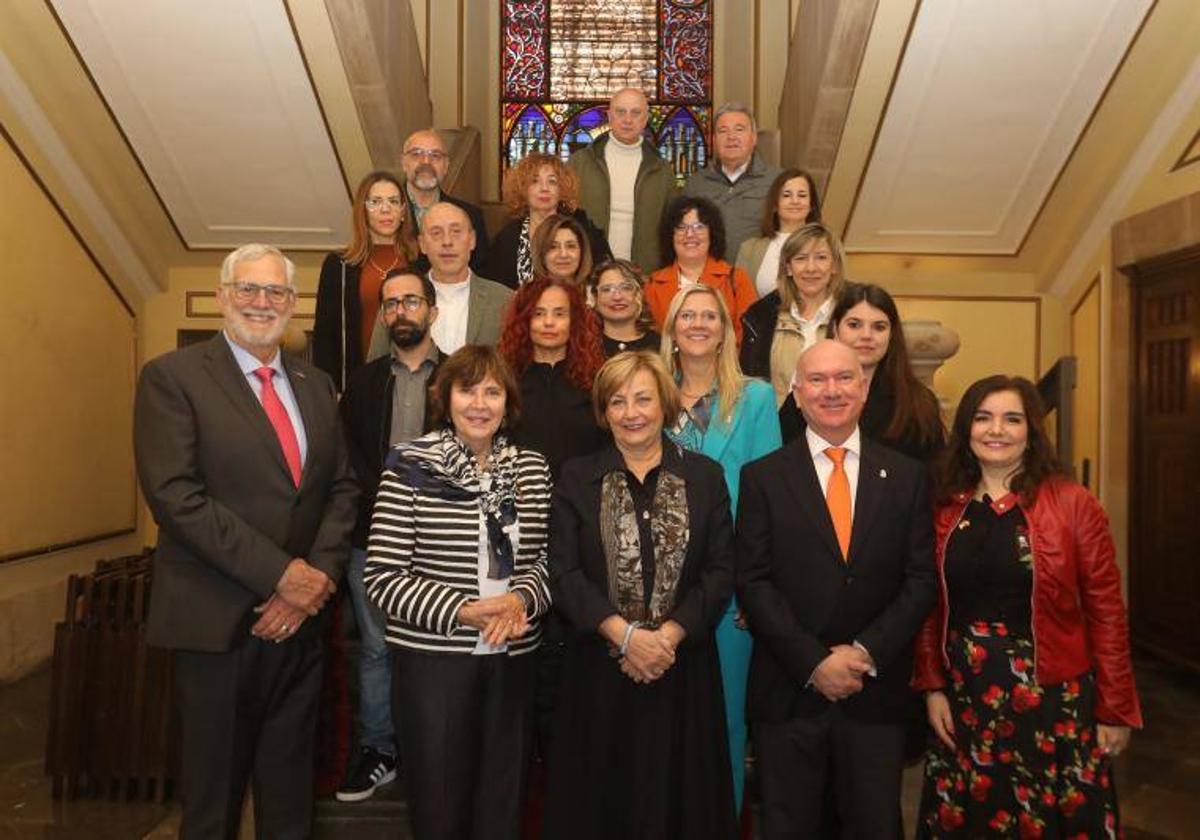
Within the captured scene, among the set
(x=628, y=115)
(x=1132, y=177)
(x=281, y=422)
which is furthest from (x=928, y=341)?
(x=281, y=422)

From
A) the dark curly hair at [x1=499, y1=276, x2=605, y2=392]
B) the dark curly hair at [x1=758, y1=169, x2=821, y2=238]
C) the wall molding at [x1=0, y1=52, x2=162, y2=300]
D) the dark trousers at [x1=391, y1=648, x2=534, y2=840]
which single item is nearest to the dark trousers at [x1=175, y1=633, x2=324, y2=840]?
the dark trousers at [x1=391, y1=648, x2=534, y2=840]

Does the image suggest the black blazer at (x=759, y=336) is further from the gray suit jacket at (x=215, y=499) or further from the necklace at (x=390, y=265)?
the gray suit jacket at (x=215, y=499)

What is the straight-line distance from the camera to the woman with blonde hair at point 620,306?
294 cm

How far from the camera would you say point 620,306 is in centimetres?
294

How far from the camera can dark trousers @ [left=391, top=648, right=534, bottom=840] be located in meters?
2.25

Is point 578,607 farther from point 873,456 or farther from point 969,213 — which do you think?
point 969,213

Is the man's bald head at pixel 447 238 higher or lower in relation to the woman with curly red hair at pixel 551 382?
higher

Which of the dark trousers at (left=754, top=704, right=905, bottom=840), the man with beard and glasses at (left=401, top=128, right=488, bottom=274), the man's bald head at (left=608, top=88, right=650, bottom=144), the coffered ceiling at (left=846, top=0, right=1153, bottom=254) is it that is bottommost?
the dark trousers at (left=754, top=704, right=905, bottom=840)

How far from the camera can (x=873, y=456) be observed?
7.63ft

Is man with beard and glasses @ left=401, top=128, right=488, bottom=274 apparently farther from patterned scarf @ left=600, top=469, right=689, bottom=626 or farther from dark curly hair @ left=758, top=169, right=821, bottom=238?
patterned scarf @ left=600, top=469, right=689, bottom=626

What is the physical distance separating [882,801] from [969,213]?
457 cm

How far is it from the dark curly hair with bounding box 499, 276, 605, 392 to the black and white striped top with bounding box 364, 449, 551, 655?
577 mm

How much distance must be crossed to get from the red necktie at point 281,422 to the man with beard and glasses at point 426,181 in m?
1.35

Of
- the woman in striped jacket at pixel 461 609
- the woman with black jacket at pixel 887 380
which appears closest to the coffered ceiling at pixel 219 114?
the woman in striped jacket at pixel 461 609
